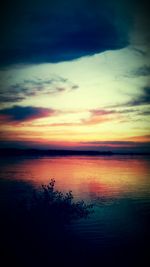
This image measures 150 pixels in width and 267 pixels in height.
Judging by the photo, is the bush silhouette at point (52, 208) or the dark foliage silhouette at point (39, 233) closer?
the dark foliage silhouette at point (39, 233)

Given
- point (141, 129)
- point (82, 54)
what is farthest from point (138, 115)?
point (82, 54)

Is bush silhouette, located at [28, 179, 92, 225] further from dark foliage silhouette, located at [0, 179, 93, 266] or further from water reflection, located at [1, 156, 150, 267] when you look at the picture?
water reflection, located at [1, 156, 150, 267]

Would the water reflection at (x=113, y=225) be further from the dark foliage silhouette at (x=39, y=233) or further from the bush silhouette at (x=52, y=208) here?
the bush silhouette at (x=52, y=208)

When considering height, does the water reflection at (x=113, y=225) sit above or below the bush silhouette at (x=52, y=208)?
below

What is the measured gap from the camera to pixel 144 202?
5195mm

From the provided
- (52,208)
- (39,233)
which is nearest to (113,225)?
(52,208)

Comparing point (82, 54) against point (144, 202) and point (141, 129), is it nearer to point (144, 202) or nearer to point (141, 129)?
point (141, 129)

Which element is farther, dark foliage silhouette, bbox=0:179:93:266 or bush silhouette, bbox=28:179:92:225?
bush silhouette, bbox=28:179:92:225

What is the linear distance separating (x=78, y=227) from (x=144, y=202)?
6.42 feet

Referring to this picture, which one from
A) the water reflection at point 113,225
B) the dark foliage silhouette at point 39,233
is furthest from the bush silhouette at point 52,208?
the water reflection at point 113,225

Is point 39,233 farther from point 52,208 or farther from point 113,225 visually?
point 113,225

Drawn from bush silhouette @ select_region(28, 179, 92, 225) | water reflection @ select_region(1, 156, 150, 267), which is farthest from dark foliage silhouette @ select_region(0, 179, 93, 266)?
water reflection @ select_region(1, 156, 150, 267)

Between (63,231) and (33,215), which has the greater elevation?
(33,215)

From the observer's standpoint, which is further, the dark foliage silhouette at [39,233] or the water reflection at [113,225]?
the water reflection at [113,225]
